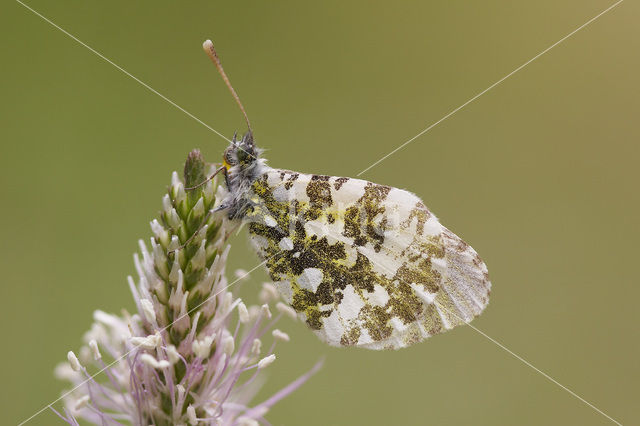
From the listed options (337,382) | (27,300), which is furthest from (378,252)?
(27,300)

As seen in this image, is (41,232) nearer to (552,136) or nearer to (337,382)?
(337,382)

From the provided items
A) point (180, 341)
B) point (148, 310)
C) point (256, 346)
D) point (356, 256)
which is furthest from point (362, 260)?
point (148, 310)

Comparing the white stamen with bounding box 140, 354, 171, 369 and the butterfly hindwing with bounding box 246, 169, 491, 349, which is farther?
the butterfly hindwing with bounding box 246, 169, 491, 349

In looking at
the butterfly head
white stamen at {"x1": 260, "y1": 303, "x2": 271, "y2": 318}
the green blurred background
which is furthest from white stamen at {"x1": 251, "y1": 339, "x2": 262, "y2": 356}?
the green blurred background

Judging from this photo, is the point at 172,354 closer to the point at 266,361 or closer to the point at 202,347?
the point at 202,347

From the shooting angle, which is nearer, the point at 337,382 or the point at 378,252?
the point at 378,252

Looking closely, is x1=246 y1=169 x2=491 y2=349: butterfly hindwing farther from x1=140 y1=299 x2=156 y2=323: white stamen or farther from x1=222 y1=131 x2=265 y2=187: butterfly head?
x1=140 y1=299 x2=156 y2=323: white stamen

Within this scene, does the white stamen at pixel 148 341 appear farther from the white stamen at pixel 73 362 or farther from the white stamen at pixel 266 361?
the white stamen at pixel 266 361
